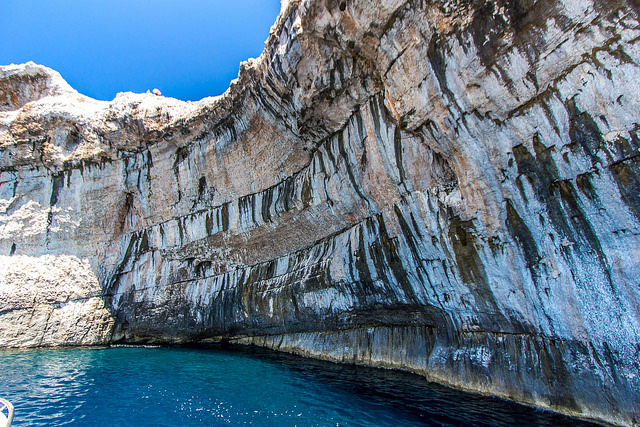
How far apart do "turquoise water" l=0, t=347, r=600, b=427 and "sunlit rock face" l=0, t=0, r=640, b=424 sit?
107 cm

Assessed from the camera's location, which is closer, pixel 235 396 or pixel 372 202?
pixel 235 396

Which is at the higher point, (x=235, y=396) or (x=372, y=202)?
(x=372, y=202)

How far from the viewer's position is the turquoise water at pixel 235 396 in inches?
287

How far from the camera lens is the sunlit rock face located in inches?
232

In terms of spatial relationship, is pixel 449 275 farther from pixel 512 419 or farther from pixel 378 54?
pixel 378 54

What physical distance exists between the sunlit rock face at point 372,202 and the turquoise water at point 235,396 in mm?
1069

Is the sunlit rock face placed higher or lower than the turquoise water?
higher

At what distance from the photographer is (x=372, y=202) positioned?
11062 mm

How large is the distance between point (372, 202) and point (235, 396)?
6.98 metres

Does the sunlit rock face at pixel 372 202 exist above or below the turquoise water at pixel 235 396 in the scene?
above

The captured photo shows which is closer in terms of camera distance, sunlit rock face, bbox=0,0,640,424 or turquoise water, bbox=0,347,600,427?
sunlit rock face, bbox=0,0,640,424

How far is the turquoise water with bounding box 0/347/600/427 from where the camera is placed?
23.9 feet

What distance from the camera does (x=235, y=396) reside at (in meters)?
9.27

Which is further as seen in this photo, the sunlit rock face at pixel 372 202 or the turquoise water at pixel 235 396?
the turquoise water at pixel 235 396
